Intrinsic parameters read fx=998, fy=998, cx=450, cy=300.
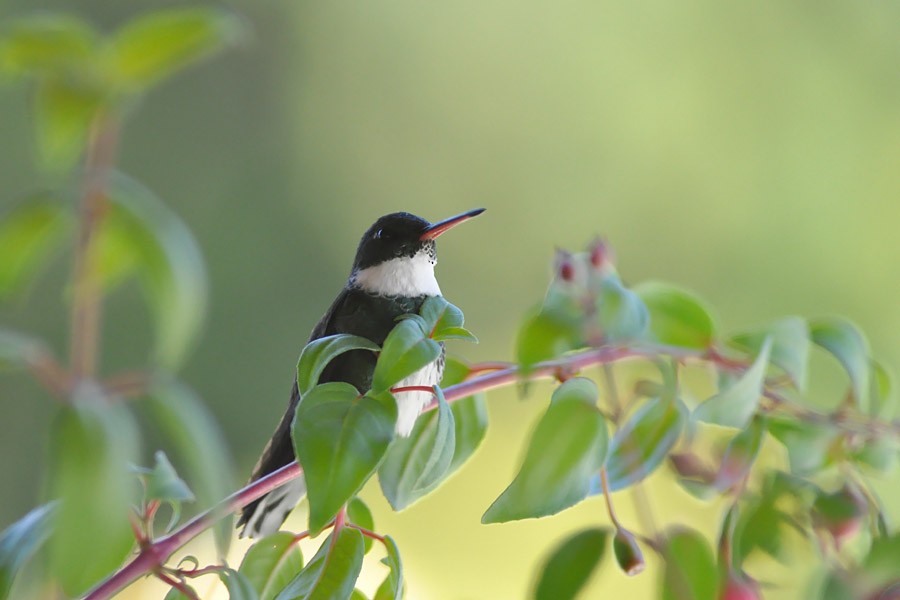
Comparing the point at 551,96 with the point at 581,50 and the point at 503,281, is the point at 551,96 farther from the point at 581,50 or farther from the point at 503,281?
the point at 503,281

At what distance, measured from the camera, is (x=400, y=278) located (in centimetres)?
90

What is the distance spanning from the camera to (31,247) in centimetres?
37

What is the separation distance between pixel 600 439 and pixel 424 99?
250 centimetres

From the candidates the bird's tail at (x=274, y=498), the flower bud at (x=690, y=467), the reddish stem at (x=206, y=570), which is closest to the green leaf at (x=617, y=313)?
the flower bud at (x=690, y=467)

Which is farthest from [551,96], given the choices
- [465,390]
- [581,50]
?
[465,390]

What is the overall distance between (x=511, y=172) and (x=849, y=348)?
2125 mm

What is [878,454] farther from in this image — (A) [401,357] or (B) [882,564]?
(A) [401,357]

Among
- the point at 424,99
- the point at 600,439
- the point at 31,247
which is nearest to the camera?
the point at 31,247

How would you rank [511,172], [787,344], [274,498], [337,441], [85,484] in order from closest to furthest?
1. [85,484]
2. [337,441]
3. [787,344]
4. [274,498]
5. [511,172]

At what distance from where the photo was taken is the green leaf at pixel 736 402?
1.58 feet

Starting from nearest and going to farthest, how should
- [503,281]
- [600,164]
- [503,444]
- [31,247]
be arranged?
[31,247] < [503,444] < [503,281] < [600,164]

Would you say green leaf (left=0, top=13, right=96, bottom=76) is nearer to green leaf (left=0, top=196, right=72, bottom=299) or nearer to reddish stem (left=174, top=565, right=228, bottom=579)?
green leaf (left=0, top=196, right=72, bottom=299)

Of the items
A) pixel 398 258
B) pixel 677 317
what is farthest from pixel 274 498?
pixel 677 317

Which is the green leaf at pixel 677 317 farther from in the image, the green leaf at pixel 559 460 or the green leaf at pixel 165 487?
the green leaf at pixel 165 487
